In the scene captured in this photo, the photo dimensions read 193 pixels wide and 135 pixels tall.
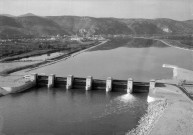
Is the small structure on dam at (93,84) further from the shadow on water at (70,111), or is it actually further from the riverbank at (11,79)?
the riverbank at (11,79)

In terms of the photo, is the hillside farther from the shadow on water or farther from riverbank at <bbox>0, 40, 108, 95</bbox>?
the shadow on water

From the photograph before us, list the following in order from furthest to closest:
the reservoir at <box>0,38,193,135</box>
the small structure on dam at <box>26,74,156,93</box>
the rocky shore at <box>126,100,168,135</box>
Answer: the small structure on dam at <box>26,74,156,93</box>, the reservoir at <box>0,38,193,135</box>, the rocky shore at <box>126,100,168,135</box>

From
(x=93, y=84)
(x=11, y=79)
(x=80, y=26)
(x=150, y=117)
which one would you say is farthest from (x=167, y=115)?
(x=80, y=26)

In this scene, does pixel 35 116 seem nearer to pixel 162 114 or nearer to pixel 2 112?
pixel 2 112

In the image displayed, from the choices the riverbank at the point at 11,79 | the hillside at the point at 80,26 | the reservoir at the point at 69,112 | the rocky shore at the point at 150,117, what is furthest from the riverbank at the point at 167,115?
the hillside at the point at 80,26

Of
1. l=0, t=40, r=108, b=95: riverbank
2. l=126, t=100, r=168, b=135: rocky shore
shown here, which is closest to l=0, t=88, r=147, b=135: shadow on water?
l=126, t=100, r=168, b=135: rocky shore
